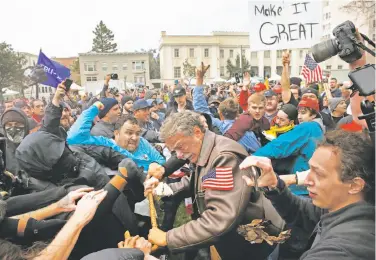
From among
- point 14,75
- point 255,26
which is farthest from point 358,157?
point 14,75

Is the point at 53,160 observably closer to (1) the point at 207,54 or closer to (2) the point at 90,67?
(2) the point at 90,67

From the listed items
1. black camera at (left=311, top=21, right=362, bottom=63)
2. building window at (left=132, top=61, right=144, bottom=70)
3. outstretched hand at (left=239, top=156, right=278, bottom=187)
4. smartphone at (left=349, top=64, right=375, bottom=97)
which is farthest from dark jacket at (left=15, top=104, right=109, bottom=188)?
building window at (left=132, top=61, right=144, bottom=70)

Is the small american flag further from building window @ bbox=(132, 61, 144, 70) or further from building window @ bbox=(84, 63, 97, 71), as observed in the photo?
building window @ bbox=(132, 61, 144, 70)

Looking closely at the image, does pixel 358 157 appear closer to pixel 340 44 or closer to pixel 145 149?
pixel 340 44

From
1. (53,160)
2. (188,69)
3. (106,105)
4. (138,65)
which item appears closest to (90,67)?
(138,65)

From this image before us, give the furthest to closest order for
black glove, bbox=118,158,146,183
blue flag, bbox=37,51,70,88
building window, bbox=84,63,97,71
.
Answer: building window, bbox=84,63,97,71 → blue flag, bbox=37,51,70,88 → black glove, bbox=118,158,146,183

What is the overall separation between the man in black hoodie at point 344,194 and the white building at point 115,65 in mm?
68557

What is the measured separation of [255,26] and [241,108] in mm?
2041

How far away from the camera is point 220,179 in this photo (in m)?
2.05

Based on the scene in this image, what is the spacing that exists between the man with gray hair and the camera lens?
30.6 inches

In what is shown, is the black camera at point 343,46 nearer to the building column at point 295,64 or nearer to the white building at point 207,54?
the white building at point 207,54

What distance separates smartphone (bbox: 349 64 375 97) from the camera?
4.16ft

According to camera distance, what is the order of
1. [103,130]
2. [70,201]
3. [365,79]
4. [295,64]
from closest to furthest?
[365,79]
[70,201]
[103,130]
[295,64]

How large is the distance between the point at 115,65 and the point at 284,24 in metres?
68.1
